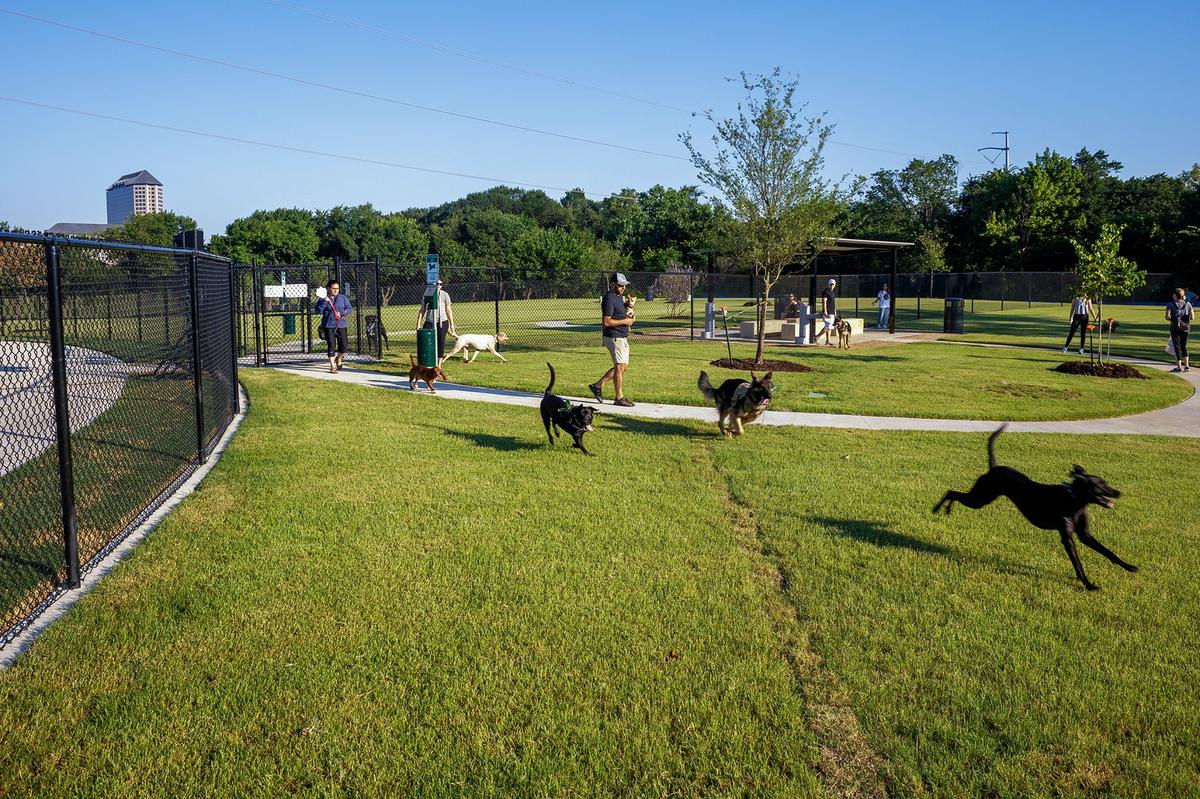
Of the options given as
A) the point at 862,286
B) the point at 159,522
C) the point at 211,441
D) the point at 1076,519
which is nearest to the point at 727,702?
the point at 1076,519

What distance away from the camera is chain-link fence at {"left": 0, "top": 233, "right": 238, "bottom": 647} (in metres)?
4.95

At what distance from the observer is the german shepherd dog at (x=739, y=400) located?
9375 mm

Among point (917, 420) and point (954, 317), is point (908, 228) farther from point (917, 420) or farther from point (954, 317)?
point (917, 420)

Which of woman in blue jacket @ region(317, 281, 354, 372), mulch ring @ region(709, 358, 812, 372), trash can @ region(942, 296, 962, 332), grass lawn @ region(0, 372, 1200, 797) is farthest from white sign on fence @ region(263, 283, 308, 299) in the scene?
trash can @ region(942, 296, 962, 332)

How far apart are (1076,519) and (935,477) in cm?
286

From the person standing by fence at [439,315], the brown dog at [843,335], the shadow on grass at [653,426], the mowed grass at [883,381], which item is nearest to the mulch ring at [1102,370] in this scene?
the mowed grass at [883,381]

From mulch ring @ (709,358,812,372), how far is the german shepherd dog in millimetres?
7246

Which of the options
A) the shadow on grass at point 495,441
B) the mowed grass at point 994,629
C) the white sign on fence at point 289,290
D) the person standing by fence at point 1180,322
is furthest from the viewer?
the white sign on fence at point 289,290

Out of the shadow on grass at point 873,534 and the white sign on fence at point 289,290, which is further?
the white sign on fence at point 289,290

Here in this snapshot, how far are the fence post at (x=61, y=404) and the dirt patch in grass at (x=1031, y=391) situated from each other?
1358 cm

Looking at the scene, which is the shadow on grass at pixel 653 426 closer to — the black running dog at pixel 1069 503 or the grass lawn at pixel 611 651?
the grass lawn at pixel 611 651

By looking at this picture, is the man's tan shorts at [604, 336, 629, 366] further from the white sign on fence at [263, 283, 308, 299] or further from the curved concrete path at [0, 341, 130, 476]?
the white sign on fence at [263, 283, 308, 299]

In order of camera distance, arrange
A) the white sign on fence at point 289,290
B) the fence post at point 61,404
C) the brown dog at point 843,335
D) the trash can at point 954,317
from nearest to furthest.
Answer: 1. the fence post at point 61,404
2. the white sign on fence at point 289,290
3. the brown dog at point 843,335
4. the trash can at point 954,317

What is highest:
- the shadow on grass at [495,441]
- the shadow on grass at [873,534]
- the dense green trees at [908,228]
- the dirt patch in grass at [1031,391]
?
the dense green trees at [908,228]
